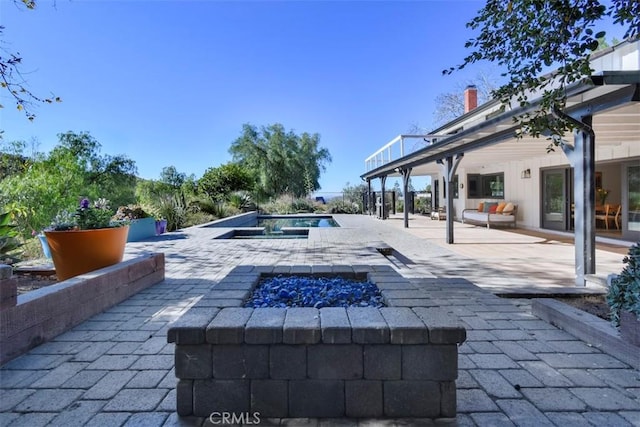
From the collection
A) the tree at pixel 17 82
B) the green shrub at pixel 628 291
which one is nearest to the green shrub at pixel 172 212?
the tree at pixel 17 82

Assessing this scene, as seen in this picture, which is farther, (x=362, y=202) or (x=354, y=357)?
(x=362, y=202)

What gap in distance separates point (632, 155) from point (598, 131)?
7.71 feet

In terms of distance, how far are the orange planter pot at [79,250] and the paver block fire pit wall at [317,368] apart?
2784 millimetres

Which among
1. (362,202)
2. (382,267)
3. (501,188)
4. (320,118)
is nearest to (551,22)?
(382,267)

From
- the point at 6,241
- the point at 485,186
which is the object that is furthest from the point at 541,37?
the point at 485,186

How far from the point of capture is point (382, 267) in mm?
3201

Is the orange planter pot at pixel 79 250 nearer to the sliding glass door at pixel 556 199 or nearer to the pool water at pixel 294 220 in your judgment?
the sliding glass door at pixel 556 199

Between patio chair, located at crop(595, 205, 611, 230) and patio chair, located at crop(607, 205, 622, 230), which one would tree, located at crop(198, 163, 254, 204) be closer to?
patio chair, located at crop(595, 205, 611, 230)

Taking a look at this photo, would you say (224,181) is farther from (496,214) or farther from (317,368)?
(317,368)

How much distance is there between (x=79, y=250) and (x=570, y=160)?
598 cm

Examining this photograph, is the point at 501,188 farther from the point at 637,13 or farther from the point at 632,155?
the point at 637,13

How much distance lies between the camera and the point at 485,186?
1441 centimetres

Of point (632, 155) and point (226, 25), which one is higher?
point (226, 25)

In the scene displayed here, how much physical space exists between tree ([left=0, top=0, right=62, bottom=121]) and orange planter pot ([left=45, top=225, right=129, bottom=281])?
1254mm
